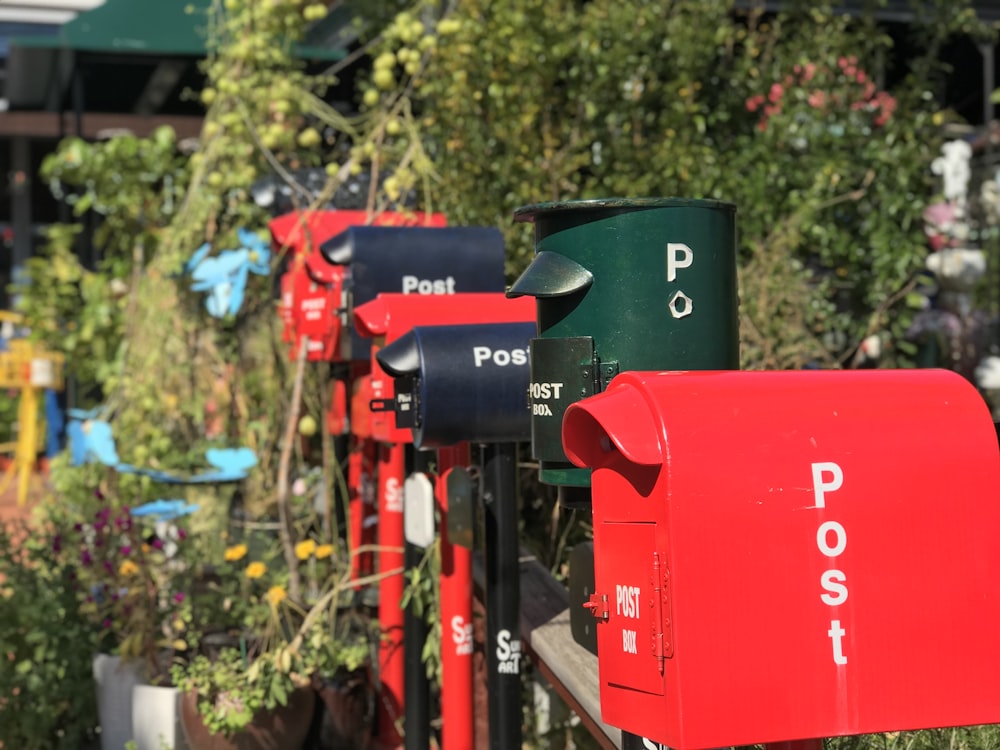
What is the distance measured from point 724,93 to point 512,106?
1.34m

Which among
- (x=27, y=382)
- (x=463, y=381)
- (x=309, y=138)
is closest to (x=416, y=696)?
(x=463, y=381)

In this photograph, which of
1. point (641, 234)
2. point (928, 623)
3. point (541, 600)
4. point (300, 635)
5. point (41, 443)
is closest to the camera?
point (928, 623)

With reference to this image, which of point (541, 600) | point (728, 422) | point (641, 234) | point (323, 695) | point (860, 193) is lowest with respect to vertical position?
point (323, 695)

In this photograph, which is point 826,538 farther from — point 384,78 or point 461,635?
point 384,78

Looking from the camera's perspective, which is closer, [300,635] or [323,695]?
[300,635]

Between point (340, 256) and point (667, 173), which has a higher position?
point (667, 173)

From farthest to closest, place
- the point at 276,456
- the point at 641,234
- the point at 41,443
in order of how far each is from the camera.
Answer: the point at 41,443 < the point at 276,456 < the point at 641,234

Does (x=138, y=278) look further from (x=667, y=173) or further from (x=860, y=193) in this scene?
(x=860, y=193)

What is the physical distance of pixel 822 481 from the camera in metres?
2.01

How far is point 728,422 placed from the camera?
2033 mm

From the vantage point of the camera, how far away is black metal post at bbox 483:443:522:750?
11.9 feet

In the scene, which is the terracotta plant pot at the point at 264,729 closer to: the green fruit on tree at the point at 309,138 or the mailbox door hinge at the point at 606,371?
the mailbox door hinge at the point at 606,371

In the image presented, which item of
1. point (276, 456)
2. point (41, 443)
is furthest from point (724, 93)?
point (41, 443)

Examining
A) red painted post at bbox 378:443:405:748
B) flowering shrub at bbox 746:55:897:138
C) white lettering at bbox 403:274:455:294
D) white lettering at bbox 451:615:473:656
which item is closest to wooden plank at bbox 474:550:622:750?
white lettering at bbox 451:615:473:656
